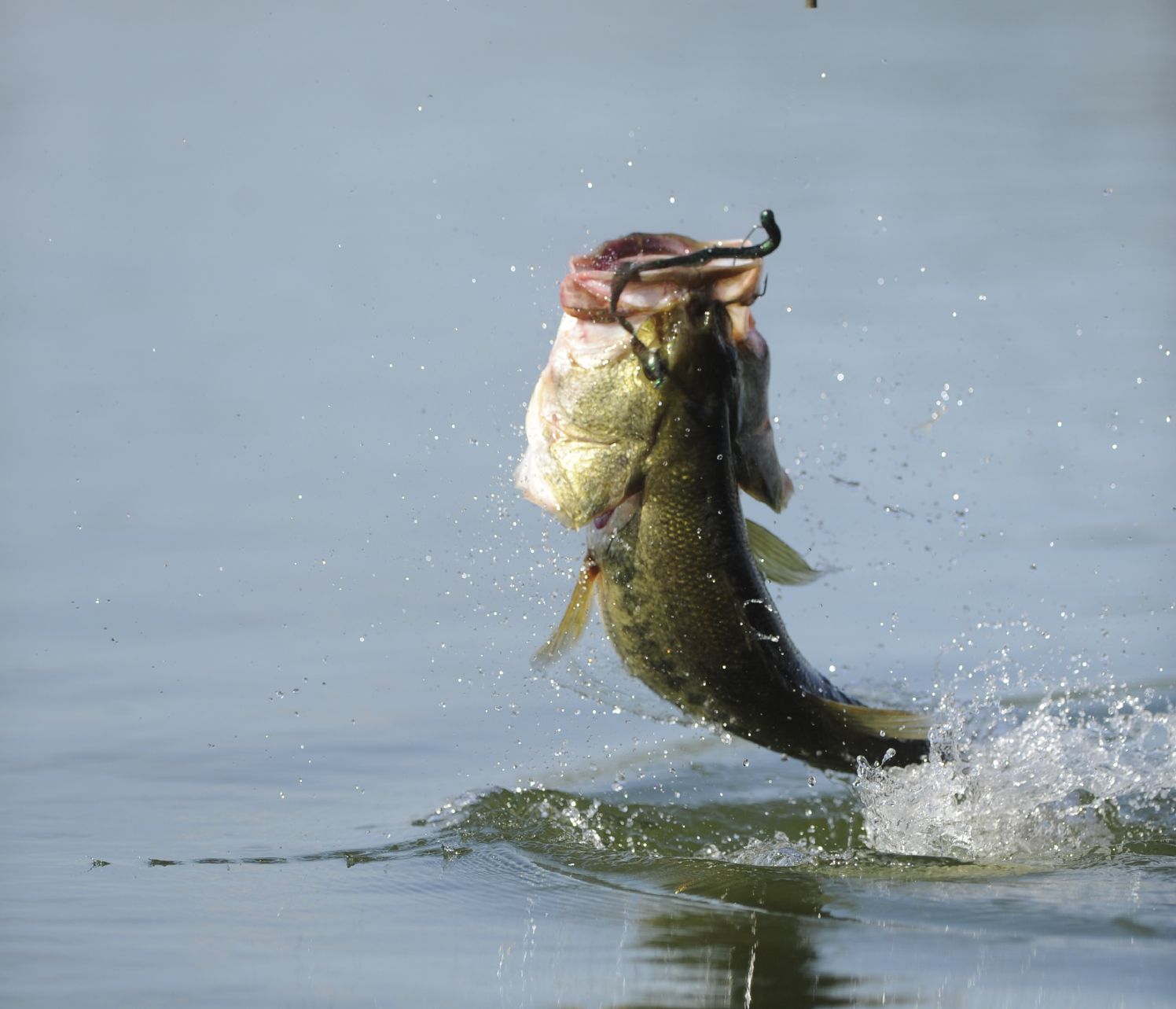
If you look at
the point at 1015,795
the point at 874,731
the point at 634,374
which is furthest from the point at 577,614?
the point at 1015,795

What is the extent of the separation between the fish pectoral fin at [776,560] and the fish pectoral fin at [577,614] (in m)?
0.47

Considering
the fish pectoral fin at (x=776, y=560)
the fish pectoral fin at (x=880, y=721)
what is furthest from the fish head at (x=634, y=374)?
the fish pectoral fin at (x=880, y=721)

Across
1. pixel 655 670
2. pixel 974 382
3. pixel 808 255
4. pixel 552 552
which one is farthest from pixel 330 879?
pixel 808 255

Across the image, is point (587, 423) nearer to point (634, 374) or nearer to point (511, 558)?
point (634, 374)

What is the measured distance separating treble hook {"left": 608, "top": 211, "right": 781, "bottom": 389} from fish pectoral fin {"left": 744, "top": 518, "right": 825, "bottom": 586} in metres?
0.62

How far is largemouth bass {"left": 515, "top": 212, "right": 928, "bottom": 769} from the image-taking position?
18.6ft

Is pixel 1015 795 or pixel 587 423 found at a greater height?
pixel 587 423

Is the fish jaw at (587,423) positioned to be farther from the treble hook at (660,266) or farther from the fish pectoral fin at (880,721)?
the fish pectoral fin at (880,721)

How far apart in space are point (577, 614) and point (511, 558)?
403cm

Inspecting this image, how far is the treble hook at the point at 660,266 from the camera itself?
5.33m

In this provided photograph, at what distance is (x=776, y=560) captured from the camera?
20.2ft

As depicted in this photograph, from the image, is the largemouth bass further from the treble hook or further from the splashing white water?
the splashing white water

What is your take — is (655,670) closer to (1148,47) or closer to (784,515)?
(784,515)

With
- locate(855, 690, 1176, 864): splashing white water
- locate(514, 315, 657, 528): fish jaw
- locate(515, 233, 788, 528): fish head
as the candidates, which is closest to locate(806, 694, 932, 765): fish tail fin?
locate(855, 690, 1176, 864): splashing white water
